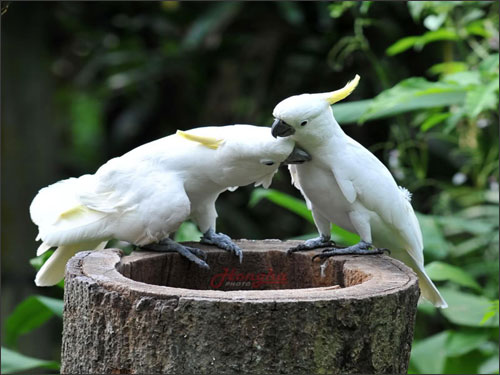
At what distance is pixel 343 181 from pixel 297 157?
127 mm

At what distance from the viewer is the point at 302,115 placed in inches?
67.2

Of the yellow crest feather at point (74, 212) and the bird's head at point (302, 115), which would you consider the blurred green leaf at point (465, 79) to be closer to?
the bird's head at point (302, 115)

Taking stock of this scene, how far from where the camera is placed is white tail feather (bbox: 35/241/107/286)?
1.92m

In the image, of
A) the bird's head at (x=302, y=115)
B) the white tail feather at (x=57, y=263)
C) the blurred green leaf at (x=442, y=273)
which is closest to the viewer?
the bird's head at (x=302, y=115)

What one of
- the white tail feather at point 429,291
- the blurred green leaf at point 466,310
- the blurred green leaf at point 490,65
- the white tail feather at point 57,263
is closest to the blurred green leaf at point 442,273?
the blurred green leaf at point 466,310

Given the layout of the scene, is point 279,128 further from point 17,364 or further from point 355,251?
point 17,364

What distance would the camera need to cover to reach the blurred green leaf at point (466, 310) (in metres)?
2.57

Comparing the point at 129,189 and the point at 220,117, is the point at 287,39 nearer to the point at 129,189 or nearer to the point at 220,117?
the point at 220,117

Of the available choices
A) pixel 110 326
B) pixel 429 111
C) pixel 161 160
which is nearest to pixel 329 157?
pixel 161 160

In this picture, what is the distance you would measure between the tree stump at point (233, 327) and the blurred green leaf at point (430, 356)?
4.17 ft

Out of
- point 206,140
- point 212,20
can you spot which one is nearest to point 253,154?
point 206,140

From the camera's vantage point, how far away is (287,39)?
423 cm

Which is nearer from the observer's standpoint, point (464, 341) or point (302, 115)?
point (302, 115)

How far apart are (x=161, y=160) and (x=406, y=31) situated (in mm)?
2631
